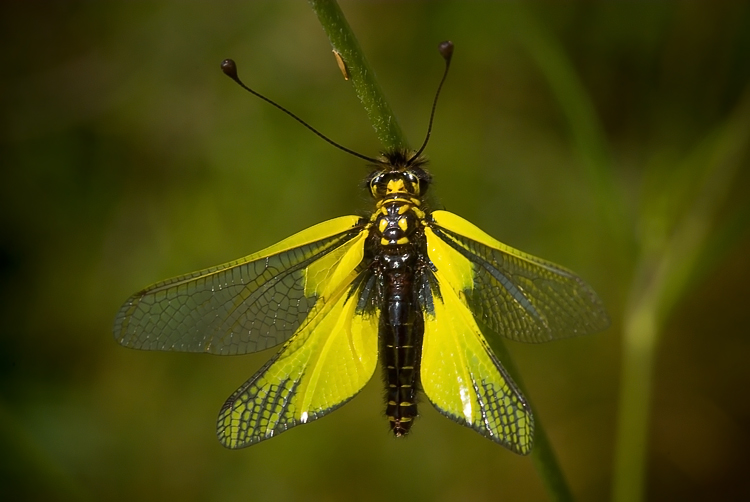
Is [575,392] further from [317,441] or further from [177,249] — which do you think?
[177,249]

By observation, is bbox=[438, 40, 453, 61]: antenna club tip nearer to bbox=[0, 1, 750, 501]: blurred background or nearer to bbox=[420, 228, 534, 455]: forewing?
bbox=[420, 228, 534, 455]: forewing

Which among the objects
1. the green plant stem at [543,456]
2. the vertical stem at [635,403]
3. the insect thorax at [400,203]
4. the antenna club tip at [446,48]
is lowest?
the green plant stem at [543,456]

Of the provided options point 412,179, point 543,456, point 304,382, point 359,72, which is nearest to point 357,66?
point 359,72

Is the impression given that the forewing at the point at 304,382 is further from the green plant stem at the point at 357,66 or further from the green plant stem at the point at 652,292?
the green plant stem at the point at 652,292

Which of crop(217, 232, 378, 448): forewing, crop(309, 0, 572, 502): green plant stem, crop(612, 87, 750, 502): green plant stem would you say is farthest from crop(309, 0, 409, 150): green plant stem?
crop(612, 87, 750, 502): green plant stem

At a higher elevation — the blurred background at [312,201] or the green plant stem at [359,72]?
Result: the blurred background at [312,201]

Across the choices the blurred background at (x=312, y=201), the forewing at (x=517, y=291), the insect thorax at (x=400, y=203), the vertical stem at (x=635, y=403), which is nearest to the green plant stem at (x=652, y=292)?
the vertical stem at (x=635, y=403)
